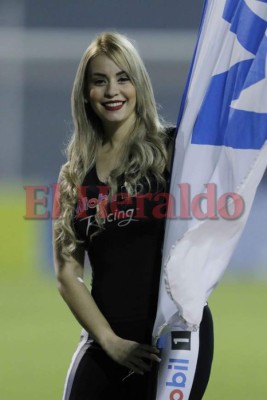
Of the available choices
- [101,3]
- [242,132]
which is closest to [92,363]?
[242,132]

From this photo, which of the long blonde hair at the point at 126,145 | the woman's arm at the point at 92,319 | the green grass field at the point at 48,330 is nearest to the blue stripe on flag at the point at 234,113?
the long blonde hair at the point at 126,145

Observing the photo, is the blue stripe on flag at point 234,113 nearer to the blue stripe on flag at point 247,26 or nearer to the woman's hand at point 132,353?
the blue stripe on flag at point 247,26

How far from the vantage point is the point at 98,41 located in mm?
2795

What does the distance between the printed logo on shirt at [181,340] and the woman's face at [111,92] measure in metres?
0.59

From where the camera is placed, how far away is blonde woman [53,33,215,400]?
2.71 m

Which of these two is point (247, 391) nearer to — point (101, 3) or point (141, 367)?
point (141, 367)

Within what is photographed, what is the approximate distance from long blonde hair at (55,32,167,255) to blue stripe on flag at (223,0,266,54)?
13.4 inches

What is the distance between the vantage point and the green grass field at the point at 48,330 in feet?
17.8

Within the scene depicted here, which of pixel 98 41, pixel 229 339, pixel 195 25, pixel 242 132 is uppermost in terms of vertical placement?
pixel 195 25

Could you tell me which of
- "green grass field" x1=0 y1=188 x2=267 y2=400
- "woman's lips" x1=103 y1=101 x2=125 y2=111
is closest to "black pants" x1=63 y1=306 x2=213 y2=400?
"woman's lips" x1=103 y1=101 x2=125 y2=111

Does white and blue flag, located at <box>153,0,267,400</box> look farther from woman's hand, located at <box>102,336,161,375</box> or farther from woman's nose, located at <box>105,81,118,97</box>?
woman's nose, located at <box>105,81,118,97</box>

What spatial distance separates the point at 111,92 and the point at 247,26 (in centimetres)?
42

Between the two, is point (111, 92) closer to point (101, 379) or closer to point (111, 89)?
point (111, 89)

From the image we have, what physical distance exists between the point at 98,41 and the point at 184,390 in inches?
34.6
